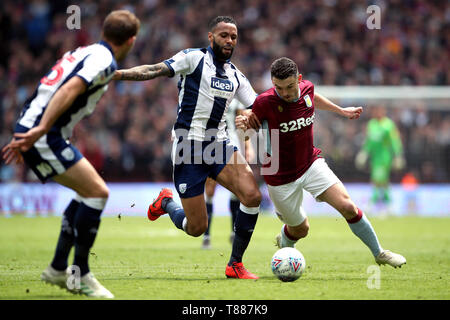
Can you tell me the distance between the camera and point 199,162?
7473mm

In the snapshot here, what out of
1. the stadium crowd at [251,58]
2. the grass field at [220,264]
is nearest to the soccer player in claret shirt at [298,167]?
the grass field at [220,264]

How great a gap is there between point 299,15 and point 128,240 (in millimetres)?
13765

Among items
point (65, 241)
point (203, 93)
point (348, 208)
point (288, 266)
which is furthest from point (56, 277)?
point (348, 208)

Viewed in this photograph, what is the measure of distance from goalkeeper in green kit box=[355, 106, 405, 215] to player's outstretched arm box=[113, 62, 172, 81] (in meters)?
12.0

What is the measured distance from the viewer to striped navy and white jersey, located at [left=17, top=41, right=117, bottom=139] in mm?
5578

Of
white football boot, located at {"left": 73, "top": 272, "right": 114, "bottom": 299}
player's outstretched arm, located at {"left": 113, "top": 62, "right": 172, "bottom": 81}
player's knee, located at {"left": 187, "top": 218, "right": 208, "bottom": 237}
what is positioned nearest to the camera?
white football boot, located at {"left": 73, "top": 272, "right": 114, "bottom": 299}

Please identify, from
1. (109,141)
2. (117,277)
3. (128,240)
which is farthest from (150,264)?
(109,141)

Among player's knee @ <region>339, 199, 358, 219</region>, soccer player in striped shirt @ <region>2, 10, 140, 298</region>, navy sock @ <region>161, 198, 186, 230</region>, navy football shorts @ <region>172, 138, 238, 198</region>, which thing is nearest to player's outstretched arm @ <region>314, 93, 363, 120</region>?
player's knee @ <region>339, 199, 358, 219</region>

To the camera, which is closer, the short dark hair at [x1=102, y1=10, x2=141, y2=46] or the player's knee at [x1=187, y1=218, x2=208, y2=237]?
the short dark hair at [x1=102, y1=10, x2=141, y2=46]

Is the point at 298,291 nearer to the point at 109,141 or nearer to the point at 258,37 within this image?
the point at 109,141

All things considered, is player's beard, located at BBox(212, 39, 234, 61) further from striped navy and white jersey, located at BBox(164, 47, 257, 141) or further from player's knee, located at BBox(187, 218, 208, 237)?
player's knee, located at BBox(187, 218, 208, 237)

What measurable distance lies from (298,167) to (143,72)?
200cm

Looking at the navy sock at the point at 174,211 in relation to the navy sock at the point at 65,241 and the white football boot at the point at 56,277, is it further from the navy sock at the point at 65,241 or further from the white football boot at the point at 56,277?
the white football boot at the point at 56,277

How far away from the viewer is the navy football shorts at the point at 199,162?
7.45 meters
